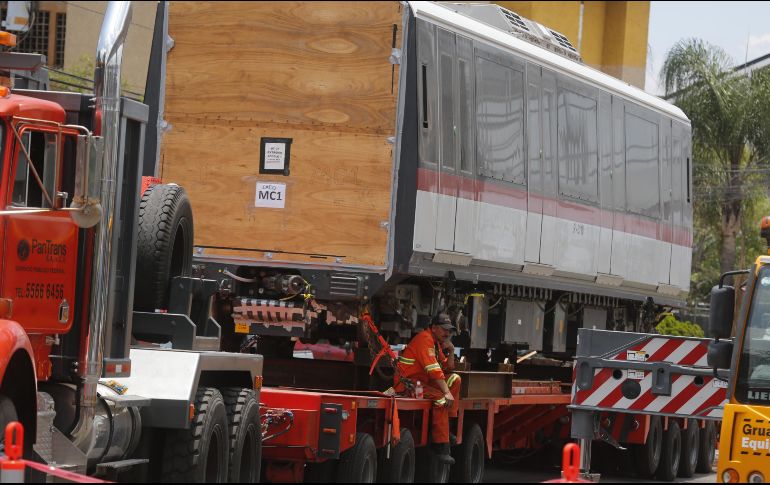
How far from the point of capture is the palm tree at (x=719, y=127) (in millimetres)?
35312

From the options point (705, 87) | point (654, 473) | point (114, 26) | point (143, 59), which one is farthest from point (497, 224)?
point (143, 59)

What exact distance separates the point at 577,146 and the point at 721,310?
8.69m

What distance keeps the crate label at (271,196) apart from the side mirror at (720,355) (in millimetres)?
4968

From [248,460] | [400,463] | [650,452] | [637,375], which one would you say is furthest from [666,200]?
[248,460]

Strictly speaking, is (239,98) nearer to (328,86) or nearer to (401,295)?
(328,86)

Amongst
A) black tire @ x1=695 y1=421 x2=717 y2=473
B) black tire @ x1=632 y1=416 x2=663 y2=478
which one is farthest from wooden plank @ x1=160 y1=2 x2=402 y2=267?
black tire @ x1=695 y1=421 x2=717 y2=473

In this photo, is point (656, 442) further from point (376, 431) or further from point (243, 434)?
point (243, 434)

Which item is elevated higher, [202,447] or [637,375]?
[637,375]

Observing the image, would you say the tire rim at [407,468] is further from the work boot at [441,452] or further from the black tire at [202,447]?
the black tire at [202,447]

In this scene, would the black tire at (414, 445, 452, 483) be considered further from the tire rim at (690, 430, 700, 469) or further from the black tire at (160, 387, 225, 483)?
the tire rim at (690, 430, 700, 469)

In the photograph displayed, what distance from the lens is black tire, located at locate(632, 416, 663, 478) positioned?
20453 millimetres

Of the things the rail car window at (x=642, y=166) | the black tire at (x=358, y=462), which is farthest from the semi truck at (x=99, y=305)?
the rail car window at (x=642, y=166)

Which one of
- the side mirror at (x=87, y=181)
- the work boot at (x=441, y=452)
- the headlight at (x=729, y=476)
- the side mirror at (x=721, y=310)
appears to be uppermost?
the side mirror at (x=87, y=181)

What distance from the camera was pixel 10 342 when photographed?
809 cm
